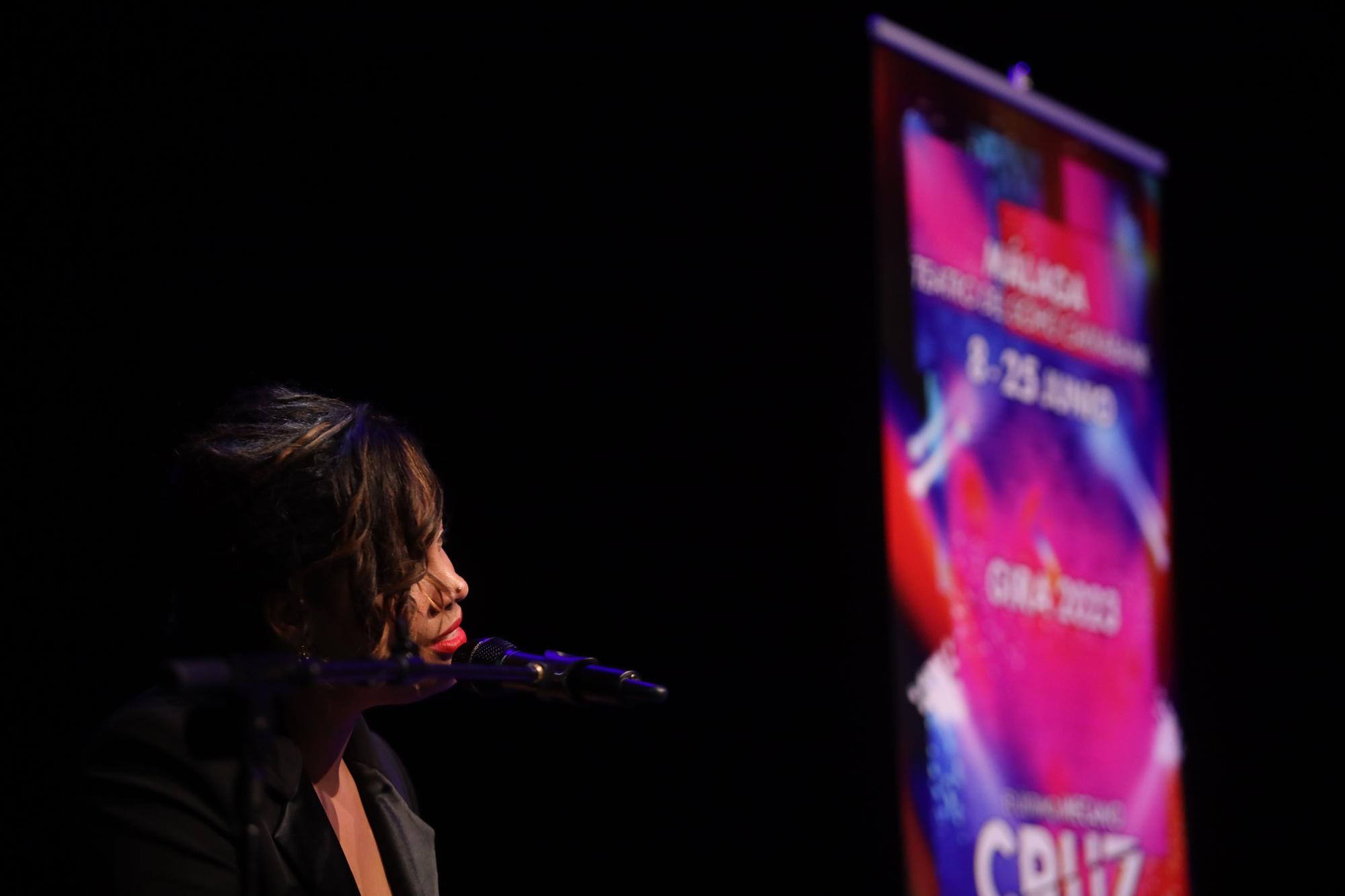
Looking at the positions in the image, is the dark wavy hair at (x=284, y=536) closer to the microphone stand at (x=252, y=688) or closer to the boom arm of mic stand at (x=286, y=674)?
the boom arm of mic stand at (x=286, y=674)

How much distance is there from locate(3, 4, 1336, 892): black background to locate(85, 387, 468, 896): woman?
0.20 m

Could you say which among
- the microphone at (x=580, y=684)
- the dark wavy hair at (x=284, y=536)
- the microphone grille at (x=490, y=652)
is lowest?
the microphone at (x=580, y=684)

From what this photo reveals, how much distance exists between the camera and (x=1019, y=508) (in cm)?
342

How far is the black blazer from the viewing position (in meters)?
1.68

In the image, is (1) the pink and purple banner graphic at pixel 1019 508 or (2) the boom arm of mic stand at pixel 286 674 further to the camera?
(1) the pink and purple banner graphic at pixel 1019 508

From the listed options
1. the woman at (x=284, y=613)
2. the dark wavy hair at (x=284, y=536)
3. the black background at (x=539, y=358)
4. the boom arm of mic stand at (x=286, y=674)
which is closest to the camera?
the boom arm of mic stand at (x=286, y=674)

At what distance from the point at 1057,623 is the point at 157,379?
219 cm

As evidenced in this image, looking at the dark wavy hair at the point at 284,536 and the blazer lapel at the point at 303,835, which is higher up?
the dark wavy hair at the point at 284,536

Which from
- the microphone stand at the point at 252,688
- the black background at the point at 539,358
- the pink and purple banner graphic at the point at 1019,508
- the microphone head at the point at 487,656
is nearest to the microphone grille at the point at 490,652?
the microphone head at the point at 487,656

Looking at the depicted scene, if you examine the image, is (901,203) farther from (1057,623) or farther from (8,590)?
(8,590)

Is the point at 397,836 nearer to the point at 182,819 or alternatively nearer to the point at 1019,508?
the point at 182,819

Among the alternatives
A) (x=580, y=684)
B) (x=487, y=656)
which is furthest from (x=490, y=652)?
(x=580, y=684)

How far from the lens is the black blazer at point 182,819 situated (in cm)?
168

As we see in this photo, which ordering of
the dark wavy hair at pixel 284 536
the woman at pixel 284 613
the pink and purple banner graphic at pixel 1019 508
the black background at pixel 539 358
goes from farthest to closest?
the pink and purple banner graphic at pixel 1019 508 → the black background at pixel 539 358 → the dark wavy hair at pixel 284 536 → the woman at pixel 284 613
